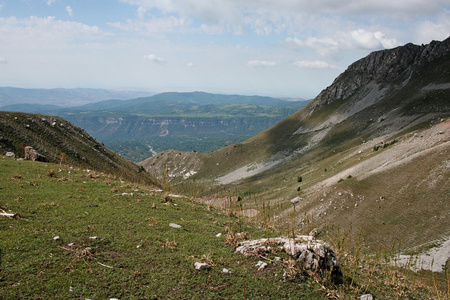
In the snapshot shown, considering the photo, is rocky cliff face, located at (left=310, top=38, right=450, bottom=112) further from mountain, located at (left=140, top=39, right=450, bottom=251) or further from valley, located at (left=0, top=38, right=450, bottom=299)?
valley, located at (left=0, top=38, right=450, bottom=299)

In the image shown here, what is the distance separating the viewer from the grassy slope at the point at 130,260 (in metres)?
8.06

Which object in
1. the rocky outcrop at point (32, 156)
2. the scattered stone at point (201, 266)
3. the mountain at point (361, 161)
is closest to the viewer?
the scattered stone at point (201, 266)

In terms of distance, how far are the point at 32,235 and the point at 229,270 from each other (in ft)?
23.6

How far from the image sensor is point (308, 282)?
9.31 m

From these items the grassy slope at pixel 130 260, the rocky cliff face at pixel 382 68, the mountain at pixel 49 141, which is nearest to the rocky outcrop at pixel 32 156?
the mountain at pixel 49 141

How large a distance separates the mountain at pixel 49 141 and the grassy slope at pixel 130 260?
22343 millimetres

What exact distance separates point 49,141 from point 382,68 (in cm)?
12152

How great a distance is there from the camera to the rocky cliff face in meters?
104

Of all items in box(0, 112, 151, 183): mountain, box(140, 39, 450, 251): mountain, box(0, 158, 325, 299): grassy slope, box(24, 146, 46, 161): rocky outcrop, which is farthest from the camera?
box(0, 112, 151, 183): mountain

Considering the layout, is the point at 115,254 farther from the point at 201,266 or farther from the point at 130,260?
the point at 201,266

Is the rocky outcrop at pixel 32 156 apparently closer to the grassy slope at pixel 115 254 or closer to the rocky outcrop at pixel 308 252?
the grassy slope at pixel 115 254

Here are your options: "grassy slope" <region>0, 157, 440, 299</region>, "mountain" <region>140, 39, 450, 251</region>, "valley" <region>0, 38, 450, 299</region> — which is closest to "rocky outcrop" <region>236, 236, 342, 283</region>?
"valley" <region>0, 38, 450, 299</region>

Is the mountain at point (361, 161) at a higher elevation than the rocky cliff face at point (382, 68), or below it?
below

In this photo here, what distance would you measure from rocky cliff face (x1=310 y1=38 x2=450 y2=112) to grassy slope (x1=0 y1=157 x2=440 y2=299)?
11684 cm
